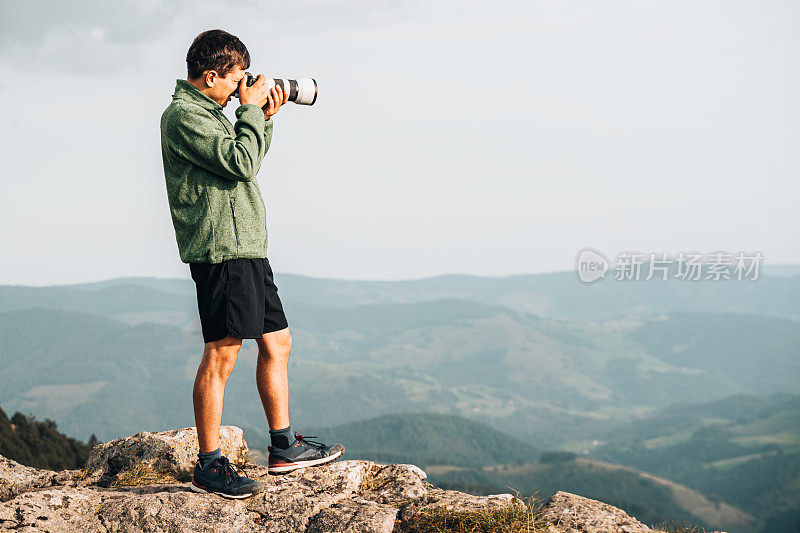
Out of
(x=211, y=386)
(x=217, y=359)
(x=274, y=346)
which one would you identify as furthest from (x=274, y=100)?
(x=211, y=386)

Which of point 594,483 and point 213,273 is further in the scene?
point 594,483

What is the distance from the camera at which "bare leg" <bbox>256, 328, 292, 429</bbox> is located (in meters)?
6.25

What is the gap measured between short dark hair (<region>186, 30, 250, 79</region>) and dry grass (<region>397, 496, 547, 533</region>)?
14.2 ft

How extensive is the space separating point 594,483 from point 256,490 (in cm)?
19756

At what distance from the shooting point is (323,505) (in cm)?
584

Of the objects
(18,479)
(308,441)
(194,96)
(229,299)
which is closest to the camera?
(229,299)

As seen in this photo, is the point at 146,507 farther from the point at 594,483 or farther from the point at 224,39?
the point at 594,483

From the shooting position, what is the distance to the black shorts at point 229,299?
5.70m

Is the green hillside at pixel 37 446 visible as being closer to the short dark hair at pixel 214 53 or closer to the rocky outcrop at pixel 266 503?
the rocky outcrop at pixel 266 503

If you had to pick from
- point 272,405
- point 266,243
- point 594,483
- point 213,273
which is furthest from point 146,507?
point 594,483

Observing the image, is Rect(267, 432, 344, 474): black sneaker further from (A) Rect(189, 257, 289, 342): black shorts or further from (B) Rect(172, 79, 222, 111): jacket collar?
(B) Rect(172, 79, 222, 111): jacket collar

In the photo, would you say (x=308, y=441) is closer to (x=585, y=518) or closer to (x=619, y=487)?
(x=585, y=518)

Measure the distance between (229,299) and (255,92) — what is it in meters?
1.96

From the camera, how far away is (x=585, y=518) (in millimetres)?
5977
